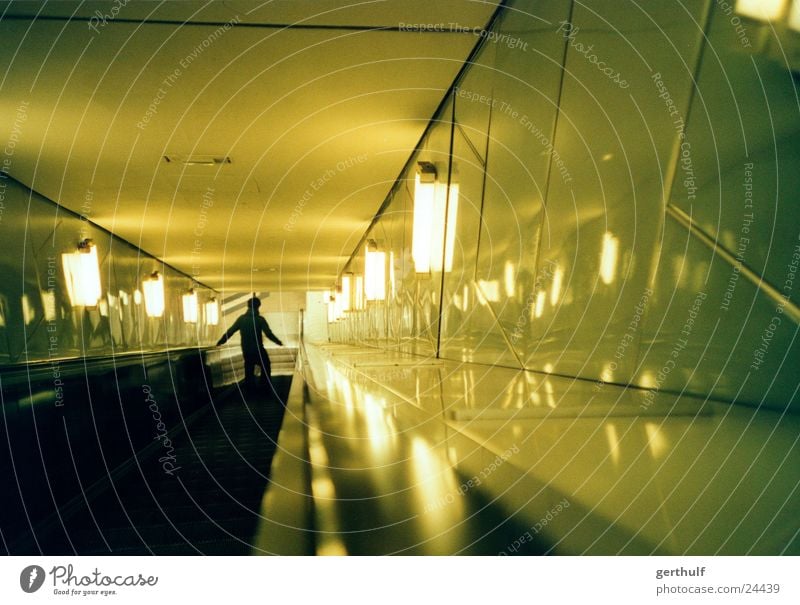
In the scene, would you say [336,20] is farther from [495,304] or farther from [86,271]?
[86,271]

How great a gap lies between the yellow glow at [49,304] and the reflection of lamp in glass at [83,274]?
1.02ft

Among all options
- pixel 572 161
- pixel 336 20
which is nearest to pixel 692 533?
pixel 572 161

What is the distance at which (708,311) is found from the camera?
907 mm

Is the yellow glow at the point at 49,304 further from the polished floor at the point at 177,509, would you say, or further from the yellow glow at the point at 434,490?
the yellow glow at the point at 434,490

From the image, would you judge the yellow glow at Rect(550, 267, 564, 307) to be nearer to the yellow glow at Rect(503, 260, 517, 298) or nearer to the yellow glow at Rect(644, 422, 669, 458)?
the yellow glow at Rect(503, 260, 517, 298)

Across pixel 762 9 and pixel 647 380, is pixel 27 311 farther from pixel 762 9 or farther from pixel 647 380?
pixel 762 9

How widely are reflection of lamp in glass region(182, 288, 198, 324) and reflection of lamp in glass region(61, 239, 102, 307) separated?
27.5ft

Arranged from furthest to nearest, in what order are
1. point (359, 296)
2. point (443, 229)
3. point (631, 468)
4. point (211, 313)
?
point (211, 313), point (359, 296), point (443, 229), point (631, 468)

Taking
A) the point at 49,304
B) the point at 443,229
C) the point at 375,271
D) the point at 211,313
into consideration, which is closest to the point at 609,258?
the point at 443,229

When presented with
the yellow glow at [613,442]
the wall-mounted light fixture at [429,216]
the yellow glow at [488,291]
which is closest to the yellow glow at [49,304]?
the wall-mounted light fixture at [429,216]

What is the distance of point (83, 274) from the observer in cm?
638

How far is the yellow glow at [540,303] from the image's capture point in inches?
68.9

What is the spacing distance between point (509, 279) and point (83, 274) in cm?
618

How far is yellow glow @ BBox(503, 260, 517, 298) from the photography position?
2068mm
